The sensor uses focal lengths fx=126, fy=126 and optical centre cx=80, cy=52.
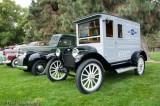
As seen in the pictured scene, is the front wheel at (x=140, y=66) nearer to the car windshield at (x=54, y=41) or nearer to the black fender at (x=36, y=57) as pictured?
the black fender at (x=36, y=57)

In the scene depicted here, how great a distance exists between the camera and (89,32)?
4418 millimetres

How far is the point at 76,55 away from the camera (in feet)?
11.2

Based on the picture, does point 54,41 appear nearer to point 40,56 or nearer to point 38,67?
point 40,56

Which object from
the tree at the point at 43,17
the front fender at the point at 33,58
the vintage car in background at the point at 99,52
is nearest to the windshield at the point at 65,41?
the front fender at the point at 33,58

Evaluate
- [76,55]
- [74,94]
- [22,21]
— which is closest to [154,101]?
[74,94]

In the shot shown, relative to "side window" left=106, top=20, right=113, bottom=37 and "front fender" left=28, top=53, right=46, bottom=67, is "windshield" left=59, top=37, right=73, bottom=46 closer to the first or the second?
"front fender" left=28, top=53, right=46, bottom=67

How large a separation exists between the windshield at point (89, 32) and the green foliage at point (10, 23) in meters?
26.2

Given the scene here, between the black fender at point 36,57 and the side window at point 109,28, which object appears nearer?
the side window at point 109,28

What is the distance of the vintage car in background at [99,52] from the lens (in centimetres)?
343

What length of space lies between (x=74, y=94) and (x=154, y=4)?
803cm

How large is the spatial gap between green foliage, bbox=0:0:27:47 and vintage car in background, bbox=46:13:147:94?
26325mm

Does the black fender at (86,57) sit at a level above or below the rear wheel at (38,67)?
above

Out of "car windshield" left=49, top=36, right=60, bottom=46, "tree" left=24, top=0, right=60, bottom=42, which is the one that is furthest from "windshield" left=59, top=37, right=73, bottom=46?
"tree" left=24, top=0, right=60, bottom=42

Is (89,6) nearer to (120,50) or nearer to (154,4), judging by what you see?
(154,4)
